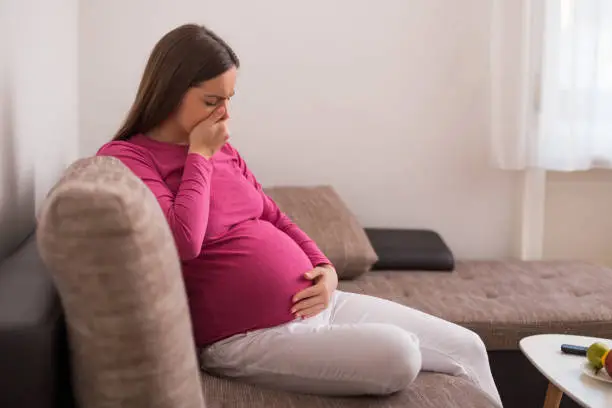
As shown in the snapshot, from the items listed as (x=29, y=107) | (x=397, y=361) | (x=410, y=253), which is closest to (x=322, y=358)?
(x=397, y=361)

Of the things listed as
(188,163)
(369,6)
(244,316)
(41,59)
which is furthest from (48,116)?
(369,6)

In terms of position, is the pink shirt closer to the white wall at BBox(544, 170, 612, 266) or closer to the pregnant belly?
the pregnant belly

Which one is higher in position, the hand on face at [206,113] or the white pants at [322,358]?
the hand on face at [206,113]

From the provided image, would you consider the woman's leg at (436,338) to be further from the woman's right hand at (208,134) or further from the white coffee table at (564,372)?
the woman's right hand at (208,134)

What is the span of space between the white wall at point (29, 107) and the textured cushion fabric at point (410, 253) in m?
1.12

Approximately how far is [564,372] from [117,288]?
1.19 m

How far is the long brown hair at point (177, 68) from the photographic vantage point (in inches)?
59.8

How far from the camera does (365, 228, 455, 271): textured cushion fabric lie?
2.70 m

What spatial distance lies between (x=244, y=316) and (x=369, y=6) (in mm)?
1721

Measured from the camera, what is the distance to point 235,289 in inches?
60.2

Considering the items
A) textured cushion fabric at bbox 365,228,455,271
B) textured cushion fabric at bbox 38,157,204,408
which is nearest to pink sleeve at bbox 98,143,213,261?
textured cushion fabric at bbox 38,157,204,408

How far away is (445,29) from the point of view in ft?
9.70

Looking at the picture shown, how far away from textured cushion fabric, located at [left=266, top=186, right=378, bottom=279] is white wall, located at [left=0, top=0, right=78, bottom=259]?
0.76 metres

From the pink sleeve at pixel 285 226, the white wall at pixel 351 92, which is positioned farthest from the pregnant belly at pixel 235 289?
the white wall at pixel 351 92
